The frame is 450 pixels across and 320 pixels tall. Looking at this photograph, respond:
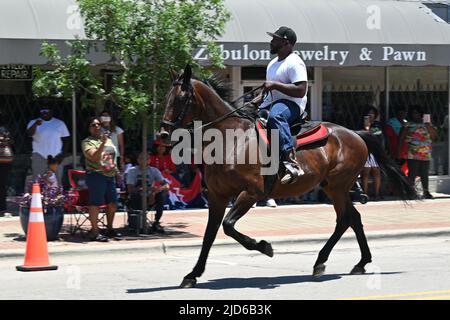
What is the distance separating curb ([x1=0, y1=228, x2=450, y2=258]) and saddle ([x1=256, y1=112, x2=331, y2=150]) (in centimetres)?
330

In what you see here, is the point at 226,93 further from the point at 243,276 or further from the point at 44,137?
the point at 44,137

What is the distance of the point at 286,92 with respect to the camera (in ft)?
34.4

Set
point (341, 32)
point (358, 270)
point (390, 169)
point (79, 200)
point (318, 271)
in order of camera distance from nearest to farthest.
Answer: point (318, 271) → point (358, 270) → point (390, 169) → point (79, 200) → point (341, 32)

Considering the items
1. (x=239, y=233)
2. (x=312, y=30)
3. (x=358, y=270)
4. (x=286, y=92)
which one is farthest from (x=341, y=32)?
(x=239, y=233)

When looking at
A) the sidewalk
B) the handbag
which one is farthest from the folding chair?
the handbag

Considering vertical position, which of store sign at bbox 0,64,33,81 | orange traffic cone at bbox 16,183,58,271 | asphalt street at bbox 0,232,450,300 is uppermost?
store sign at bbox 0,64,33,81

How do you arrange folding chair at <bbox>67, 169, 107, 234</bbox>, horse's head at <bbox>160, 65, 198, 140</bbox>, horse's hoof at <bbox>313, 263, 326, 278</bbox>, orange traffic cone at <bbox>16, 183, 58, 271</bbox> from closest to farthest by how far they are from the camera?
horse's head at <bbox>160, 65, 198, 140</bbox> → horse's hoof at <bbox>313, 263, 326, 278</bbox> → orange traffic cone at <bbox>16, 183, 58, 271</bbox> → folding chair at <bbox>67, 169, 107, 234</bbox>

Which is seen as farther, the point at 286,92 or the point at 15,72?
the point at 15,72

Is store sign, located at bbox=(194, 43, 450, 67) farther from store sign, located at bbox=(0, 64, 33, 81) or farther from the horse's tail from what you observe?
the horse's tail

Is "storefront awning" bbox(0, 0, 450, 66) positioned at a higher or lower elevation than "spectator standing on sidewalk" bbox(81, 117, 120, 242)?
higher

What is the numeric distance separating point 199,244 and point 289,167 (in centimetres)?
372

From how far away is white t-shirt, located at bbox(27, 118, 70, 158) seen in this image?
1748cm

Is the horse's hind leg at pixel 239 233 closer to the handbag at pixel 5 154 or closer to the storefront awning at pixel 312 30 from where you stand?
the storefront awning at pixel 312 30
